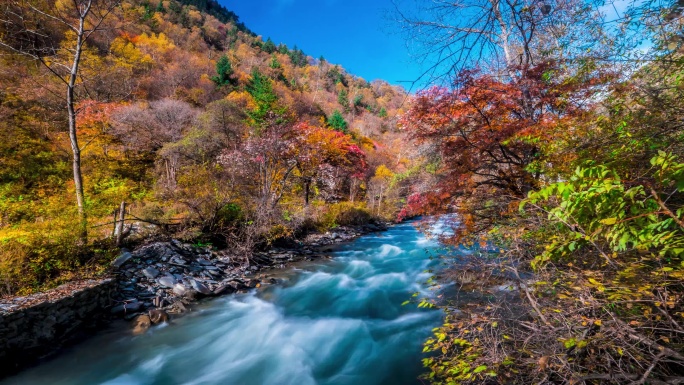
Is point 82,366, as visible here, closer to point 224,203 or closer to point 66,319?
point 66,319

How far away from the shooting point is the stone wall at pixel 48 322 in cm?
430

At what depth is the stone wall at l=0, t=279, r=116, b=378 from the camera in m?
4.30

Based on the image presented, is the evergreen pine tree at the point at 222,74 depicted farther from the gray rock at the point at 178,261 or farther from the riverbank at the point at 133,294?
the gray rock at the point at 178,261

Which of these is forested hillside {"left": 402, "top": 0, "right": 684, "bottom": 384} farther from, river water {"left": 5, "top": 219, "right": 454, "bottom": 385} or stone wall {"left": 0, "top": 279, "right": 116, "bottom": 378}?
stone wall {"left": 0, "top": 279, "right": 116, "bottom": 378}

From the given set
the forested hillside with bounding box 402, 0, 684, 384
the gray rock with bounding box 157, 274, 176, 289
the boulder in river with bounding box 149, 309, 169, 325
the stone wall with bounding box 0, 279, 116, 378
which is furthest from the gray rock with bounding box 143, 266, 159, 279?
the forested hillside with bounding box 402, 0, 684, 384

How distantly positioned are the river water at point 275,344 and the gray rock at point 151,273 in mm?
1627

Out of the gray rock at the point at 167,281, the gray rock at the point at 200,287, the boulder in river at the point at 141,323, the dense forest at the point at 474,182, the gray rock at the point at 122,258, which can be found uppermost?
the dense forest at the point at 474,182

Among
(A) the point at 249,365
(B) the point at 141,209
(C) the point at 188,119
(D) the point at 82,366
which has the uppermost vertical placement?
(C) the point at 188,119

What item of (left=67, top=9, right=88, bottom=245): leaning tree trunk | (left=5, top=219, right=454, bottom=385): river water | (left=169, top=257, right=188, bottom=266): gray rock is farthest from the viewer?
(left=169, top=257, right=188, bottom=266): gray rock

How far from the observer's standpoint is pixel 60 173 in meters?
12.9

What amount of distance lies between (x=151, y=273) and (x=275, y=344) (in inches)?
161

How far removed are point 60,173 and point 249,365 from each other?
562 inches

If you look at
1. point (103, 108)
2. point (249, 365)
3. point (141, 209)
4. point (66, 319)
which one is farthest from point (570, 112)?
point (103, 108)

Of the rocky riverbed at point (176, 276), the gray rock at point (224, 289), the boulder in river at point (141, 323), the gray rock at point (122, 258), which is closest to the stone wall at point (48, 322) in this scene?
the rocky riverbed at point (176, 276)
